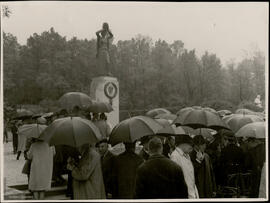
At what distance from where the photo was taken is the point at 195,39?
352 inches

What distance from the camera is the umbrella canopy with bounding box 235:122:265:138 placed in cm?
778

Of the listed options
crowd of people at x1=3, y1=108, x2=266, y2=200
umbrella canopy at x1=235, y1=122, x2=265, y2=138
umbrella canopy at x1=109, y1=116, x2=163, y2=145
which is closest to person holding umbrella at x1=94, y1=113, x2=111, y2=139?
crowd of people at x1=3, y1=108, x2=266, y2=200

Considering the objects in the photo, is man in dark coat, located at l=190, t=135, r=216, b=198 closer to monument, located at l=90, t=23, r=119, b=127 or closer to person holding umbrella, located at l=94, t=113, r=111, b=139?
person holding umbrella, located at l=94, t=113, r=111, b=139

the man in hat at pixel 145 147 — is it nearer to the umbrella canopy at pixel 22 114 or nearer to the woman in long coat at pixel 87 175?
the woman in long coat at pixel 87 175

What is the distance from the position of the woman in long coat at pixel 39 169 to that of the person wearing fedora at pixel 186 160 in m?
3.07

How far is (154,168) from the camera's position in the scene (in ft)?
19.0

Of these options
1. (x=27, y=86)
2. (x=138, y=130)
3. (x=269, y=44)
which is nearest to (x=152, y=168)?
(x=138, y=130)

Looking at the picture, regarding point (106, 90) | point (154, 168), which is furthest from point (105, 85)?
point (154, 168)

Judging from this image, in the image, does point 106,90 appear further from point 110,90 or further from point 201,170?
point 201,170

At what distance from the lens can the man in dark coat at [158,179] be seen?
5.78m

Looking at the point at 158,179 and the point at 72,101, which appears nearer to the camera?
the point at 158,179

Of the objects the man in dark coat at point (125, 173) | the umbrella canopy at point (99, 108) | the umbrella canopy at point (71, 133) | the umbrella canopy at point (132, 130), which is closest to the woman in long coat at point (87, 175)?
the umbrella canopy at point (71, 133)

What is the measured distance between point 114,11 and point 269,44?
2629 millimetres

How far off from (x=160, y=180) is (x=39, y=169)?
11.8 ft
